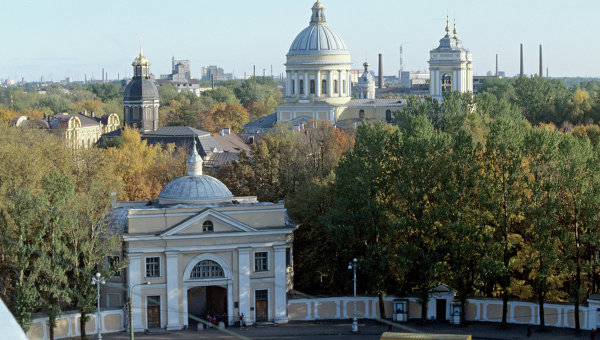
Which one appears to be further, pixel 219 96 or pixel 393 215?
pixel 219 96

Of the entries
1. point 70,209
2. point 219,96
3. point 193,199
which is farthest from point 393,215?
point 219,96

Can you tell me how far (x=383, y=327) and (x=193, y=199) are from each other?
395 inches

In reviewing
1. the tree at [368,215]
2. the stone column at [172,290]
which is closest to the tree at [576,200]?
the tree at [368,215]

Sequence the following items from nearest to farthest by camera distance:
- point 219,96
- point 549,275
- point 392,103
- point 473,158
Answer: point 549,275 < point 473,158 < point 392,103 < point 219,96

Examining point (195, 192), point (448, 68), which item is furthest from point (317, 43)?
point (195, 192)

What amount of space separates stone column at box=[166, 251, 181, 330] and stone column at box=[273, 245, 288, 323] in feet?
14.1

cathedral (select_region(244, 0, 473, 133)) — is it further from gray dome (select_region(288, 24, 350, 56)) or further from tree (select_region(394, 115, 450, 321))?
tree (select_region(394, 115, 450, 321))

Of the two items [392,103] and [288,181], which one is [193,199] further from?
[392,103]

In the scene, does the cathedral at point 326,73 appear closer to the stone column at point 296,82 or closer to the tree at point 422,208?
the stone column at point 296,82

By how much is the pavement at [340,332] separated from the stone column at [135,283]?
1.70ft

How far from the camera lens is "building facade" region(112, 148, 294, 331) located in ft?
133

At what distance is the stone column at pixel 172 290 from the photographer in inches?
1596

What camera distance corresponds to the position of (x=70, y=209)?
4009 cm

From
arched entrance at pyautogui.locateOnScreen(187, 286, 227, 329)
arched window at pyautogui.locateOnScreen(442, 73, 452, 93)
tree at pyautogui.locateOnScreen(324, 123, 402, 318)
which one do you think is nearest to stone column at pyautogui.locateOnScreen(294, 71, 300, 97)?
arched window at pyautogui.locateOnScreen(442, 73, 452, 93)
